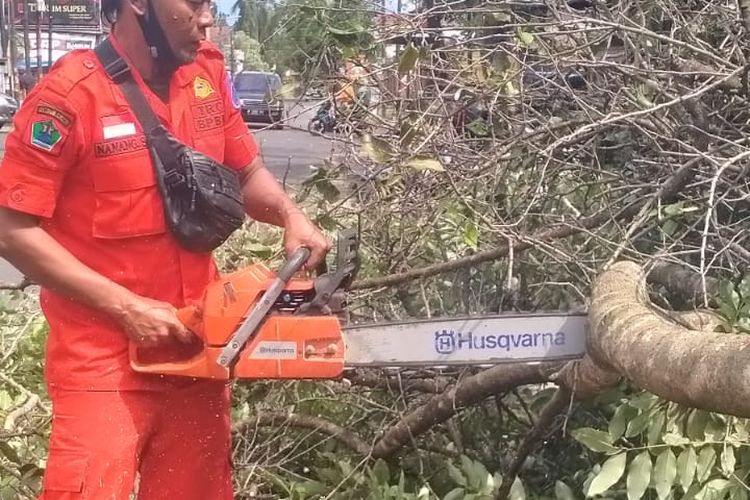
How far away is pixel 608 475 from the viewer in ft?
7.82

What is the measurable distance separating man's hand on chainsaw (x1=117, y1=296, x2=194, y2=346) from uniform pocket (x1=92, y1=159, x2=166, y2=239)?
18 cm

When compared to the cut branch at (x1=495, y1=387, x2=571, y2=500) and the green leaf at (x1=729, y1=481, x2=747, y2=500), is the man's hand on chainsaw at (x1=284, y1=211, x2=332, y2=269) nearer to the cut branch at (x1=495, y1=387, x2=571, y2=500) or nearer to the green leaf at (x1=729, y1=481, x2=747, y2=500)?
the cut branch at (x1=495, y1=387, x2=571, y2=500)

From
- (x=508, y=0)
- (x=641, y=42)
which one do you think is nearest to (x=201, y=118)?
(x=508, y=0)

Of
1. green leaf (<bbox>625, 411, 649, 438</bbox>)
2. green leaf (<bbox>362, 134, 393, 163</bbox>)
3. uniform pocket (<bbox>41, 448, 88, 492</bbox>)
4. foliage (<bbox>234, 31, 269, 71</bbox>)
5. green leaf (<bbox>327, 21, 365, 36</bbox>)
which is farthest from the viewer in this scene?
foliage (<bbox>234, 31, 269, 71</bbox>)

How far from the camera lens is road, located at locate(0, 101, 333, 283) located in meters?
3.37

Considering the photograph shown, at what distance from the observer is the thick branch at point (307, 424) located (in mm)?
3375

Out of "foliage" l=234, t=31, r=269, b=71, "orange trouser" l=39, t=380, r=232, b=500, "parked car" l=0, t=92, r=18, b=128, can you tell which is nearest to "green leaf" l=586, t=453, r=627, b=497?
"orange trouser" l=39, t=380, r=232, b=500

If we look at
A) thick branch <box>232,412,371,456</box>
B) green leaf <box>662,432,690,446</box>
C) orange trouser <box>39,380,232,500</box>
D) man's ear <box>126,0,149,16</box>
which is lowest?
thick branch <box>232,412,371,456</box>

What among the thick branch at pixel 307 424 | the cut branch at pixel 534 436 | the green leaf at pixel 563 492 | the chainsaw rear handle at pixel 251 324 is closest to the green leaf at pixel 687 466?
the cut branch at pixel 534 436

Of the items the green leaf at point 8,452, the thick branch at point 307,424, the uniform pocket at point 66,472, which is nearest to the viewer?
the uniform pocket at point 66,472

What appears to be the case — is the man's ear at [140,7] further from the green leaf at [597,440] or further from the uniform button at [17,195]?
the green leaf at [597,440]

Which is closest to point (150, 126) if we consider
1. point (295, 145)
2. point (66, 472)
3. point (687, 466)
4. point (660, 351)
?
point (66, 472)

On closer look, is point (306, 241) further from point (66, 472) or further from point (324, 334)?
point (66, 472)

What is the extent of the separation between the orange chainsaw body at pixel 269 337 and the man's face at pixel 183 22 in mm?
551
